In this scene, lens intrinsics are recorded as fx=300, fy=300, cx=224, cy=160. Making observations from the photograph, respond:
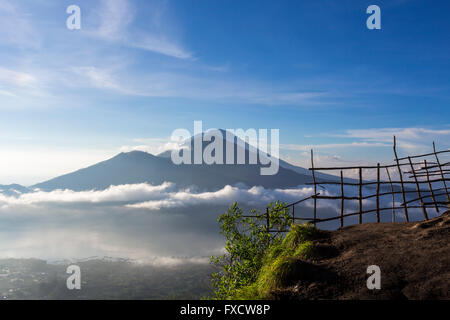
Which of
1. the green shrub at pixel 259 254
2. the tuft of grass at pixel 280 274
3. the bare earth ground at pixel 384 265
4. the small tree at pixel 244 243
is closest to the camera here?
the bare earth ground at pixel 384 265

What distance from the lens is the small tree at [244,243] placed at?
9820 mm

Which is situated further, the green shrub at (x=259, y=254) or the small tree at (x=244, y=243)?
the small tree at (x=244, y=243)

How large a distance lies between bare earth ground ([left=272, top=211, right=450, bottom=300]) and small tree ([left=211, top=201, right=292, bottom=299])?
2.61 m

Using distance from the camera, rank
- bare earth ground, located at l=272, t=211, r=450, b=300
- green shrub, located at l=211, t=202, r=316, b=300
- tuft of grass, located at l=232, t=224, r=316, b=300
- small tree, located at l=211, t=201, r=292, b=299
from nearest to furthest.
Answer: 1. bare earth ground, located at l=272, t=211, r=450, b=300
2. tuft of grass, located at l=232, t=224, r=316, b=300
3. green shrub, located at l=211, t=202, r=316, b=300
4. small tree, located at l=211, t=201, r=292, b=299

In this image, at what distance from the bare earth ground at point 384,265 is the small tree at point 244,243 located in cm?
261

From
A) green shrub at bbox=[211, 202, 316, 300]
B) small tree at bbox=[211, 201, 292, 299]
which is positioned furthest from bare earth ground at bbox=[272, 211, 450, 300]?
small tree at bbox=[211, 201, 292, 299]

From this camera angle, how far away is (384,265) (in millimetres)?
6477

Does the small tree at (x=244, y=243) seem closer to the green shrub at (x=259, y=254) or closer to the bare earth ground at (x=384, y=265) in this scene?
the green shrub at (x=259, y=254)

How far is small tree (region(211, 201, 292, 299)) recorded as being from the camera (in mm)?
9820

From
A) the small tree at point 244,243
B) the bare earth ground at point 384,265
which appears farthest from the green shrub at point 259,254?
the bare earth ground at point 384,265

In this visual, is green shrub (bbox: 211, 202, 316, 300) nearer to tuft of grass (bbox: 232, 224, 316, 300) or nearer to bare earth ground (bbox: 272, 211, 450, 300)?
tuft of grass (bbox: 232, 224, 316, 300)
